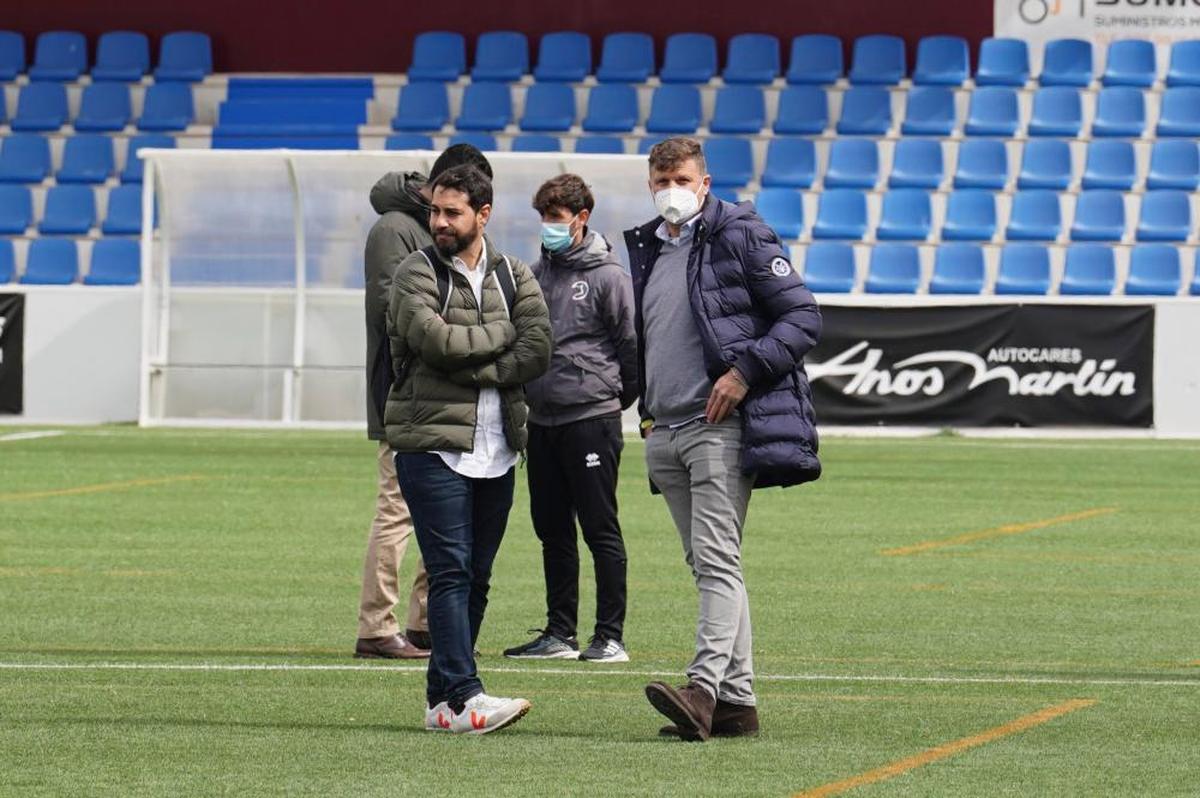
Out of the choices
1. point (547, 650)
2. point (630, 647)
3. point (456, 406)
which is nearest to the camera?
point (456, 406)

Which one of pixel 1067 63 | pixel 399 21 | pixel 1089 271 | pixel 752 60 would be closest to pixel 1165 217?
pixel 1089 271

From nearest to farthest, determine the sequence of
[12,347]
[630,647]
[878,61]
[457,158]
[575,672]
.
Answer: [457,158] < [575,672] < [630,647] < [12,347] < [878,61]

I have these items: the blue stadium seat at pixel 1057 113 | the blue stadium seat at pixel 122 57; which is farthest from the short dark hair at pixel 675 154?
the blue stadium seat at pixel 122 57

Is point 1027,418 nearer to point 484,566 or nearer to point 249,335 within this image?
point 249,335

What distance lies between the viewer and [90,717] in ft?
26.6

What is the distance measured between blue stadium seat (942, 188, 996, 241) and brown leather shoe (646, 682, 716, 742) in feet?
70.5

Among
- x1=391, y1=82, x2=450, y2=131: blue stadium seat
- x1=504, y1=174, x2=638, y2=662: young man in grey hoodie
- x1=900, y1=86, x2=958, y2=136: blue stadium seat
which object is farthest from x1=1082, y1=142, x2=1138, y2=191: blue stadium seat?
x1=504, y1=174, x2=638, y2=662: young man in grey hoodie

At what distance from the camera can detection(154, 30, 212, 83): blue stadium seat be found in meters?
32.3

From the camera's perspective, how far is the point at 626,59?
3152cm

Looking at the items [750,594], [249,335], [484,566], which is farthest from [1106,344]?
[484,566]

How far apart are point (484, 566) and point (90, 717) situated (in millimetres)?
1499

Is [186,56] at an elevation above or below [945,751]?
above

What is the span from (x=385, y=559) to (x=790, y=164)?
2046cm

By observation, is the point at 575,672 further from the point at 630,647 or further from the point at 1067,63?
the point at 1067,63
